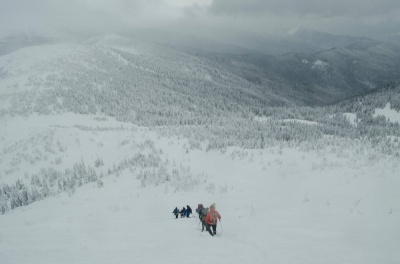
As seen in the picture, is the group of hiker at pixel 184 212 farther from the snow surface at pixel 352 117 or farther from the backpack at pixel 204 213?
the snow surface at pixel 352 117

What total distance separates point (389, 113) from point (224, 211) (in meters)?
56.8

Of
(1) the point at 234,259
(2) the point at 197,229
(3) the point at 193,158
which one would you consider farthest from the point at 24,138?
(1) the point at 234,259

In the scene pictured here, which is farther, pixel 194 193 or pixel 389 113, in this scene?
pixel 389 113

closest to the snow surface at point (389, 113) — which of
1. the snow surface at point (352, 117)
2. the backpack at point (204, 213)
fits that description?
the snow surface at point (352, 117)

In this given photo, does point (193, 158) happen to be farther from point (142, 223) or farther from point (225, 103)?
point (225, 103)

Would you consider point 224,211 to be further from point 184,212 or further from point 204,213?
point 204,213

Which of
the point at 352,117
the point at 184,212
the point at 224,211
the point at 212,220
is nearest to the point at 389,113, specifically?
the point at 352,117

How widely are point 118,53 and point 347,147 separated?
10808 centimetres

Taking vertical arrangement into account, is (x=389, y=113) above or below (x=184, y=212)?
above

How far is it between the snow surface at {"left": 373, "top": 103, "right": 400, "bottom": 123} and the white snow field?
141ft

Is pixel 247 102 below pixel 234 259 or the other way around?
the other way around

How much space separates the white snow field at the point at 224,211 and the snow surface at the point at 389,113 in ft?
141

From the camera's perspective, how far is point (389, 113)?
5825 centimetres

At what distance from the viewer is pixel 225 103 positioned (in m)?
104
